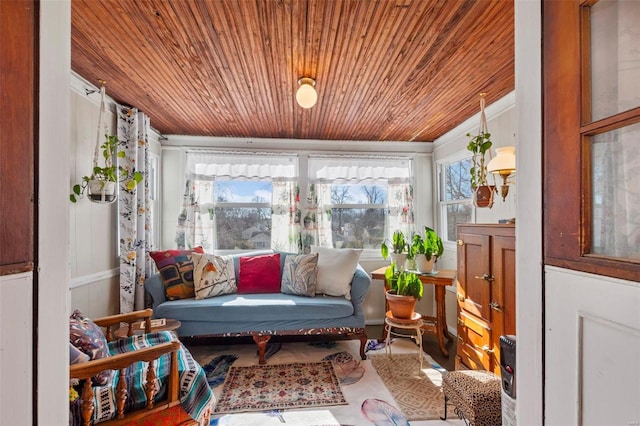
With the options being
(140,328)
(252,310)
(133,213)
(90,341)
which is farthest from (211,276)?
(90,341)

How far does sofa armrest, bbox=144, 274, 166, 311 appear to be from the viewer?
8.83ft

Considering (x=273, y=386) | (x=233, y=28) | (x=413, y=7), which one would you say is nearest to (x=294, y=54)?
(x=233, y=28)

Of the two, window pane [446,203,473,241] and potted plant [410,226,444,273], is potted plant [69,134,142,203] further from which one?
window pane [446,203,473,241]

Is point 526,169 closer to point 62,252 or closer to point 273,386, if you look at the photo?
point 62,252

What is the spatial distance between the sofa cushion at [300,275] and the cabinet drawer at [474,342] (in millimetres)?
1375

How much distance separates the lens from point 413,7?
55.0 inches

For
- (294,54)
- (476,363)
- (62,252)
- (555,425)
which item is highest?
(294,54)

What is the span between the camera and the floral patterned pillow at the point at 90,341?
4.58 ft

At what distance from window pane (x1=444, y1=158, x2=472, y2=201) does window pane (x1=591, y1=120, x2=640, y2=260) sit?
9.18ft

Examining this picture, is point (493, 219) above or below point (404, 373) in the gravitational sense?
above

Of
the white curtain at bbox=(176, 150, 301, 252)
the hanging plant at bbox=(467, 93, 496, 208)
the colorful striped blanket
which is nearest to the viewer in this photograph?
the colorful striped blanket

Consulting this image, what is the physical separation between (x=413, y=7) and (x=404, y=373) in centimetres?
263

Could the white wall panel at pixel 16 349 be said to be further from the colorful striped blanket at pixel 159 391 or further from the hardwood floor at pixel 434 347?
the hardwood floor at pixel 434 347

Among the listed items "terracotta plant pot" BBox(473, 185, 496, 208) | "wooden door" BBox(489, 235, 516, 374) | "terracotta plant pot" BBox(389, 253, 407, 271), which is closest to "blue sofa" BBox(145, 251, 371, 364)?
"terracotta plant pot" BBox(389, 253, 407, 271)
